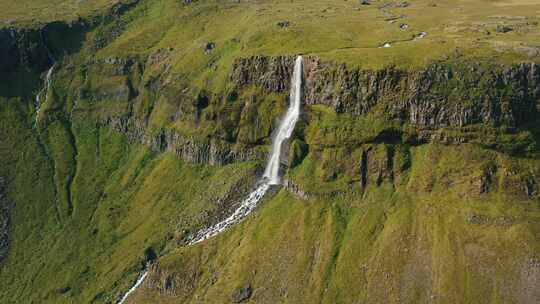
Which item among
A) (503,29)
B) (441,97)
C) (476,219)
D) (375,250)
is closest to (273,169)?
(375,250)

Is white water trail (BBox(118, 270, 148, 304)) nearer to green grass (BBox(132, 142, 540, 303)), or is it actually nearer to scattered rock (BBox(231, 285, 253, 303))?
green grass (BBox(132, 142, 540, 303))

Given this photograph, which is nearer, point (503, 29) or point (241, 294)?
point (241, 294)

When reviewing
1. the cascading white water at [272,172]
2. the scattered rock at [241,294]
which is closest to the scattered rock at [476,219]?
the cascading white water at [272,172]

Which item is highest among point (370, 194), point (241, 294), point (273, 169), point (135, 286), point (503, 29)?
point (503, 29)

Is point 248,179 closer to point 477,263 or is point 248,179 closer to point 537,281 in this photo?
point 477,263

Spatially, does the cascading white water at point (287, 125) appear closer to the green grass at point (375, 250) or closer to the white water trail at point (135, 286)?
the green grass at point (375, 250)

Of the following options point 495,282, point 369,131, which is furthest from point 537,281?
point 369,131

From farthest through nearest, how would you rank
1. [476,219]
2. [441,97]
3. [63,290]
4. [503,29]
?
[503,29] → [63,290] → [441,97] → [476,219]

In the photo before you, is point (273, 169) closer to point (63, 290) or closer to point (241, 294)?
point (241, 294)
